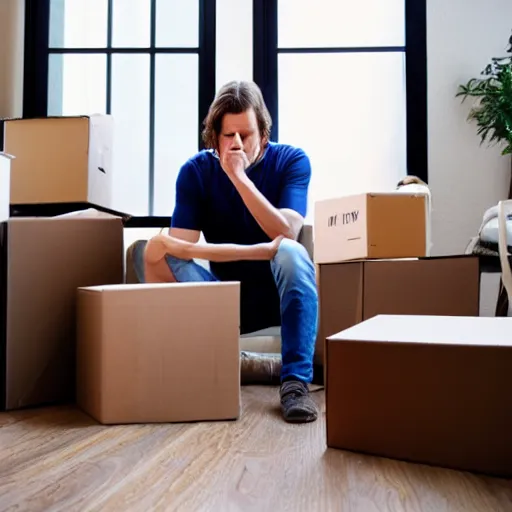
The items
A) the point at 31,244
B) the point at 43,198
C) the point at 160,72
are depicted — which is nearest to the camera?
the point at 31,244

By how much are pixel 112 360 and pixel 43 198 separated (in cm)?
109

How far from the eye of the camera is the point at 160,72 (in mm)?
2727

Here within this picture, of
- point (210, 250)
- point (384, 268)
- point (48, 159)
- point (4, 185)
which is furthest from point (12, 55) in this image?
point (384, 268)

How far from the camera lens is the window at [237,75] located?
8.59ft

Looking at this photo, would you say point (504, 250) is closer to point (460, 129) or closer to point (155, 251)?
point (155, 251)

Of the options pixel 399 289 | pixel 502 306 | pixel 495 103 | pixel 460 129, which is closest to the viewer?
pixel 399 289

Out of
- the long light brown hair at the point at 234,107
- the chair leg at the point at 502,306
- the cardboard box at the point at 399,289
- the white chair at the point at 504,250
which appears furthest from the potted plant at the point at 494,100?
the long light brown hair at the point at 234,107

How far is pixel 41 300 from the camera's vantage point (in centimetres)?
144

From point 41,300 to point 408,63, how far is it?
1.95 meters

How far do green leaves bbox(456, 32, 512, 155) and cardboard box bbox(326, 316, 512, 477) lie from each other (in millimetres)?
1442

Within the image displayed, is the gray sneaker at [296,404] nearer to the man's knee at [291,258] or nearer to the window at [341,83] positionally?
the man's knee at [291,258]

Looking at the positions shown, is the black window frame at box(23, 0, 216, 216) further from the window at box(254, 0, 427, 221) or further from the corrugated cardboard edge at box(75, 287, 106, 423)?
the corrugated cardboard edge at box(75, 287, 106, 423)

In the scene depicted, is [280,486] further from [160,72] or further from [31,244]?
[160,72]

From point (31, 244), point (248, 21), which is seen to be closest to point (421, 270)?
point (31, 244)
